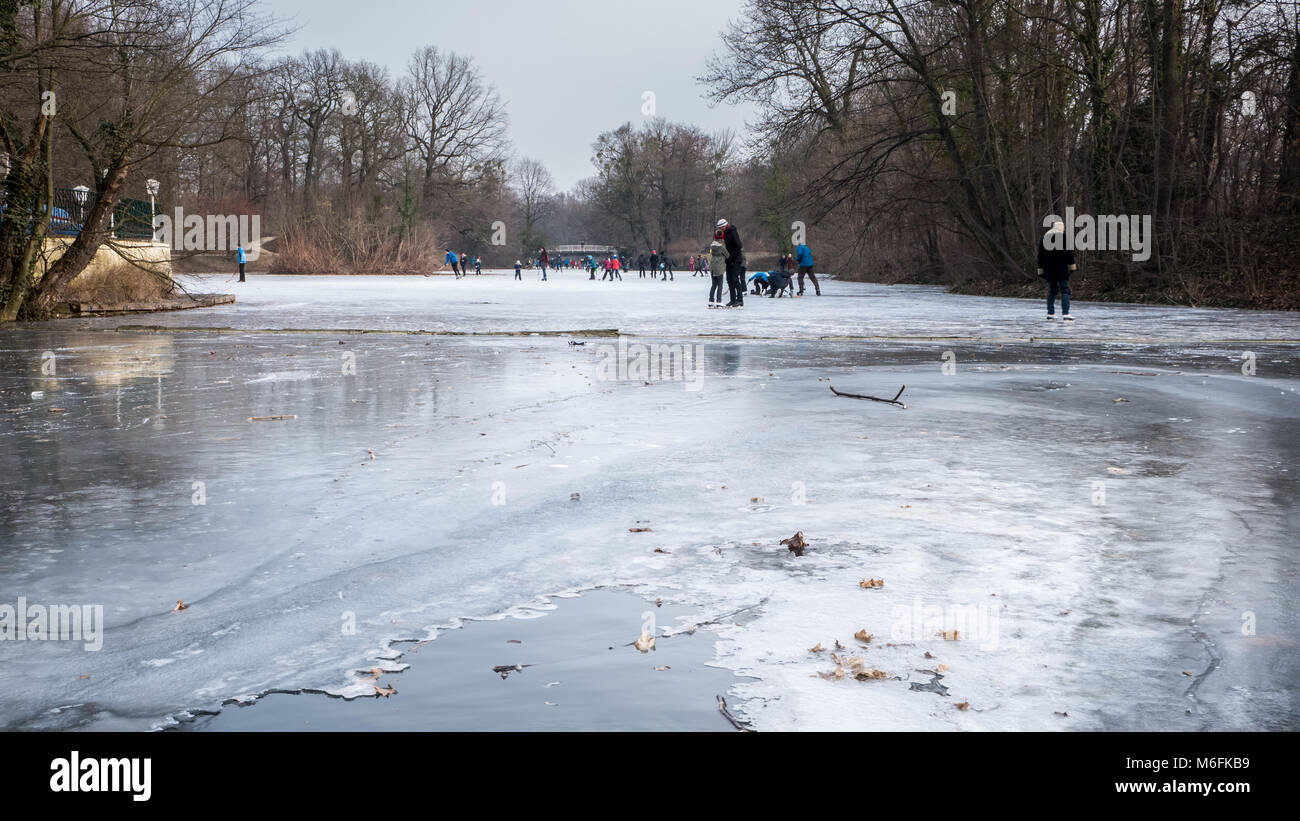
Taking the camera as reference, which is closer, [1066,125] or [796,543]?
[796,543]

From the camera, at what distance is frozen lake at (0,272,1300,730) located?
11.9 ft

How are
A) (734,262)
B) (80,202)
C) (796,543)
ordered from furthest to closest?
1. (734,262)
2. (80,202)
3. (796,543)

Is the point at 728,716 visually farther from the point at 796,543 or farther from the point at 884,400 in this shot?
the point at 884,400

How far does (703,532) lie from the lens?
5570 millimetres

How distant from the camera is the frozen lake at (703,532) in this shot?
3.62 metres
